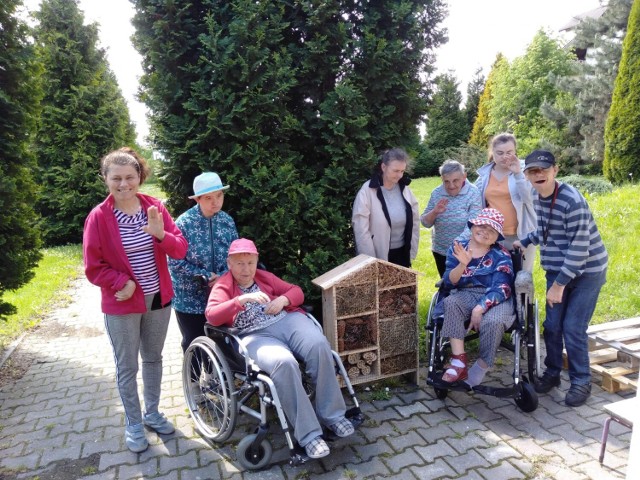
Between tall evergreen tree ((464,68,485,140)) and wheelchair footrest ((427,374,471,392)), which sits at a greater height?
tall evergreen tree ((464,68,485,140))

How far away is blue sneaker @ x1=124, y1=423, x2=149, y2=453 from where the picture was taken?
10.2 ft

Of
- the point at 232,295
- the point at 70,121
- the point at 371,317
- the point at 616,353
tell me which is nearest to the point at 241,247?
the point at 232,295

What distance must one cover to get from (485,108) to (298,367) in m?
25.8

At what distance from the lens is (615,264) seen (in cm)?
629

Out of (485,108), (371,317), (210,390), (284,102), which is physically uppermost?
(485,108)

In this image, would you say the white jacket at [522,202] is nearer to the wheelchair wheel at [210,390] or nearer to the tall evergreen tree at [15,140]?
the wheelchair wheel at [210,390]

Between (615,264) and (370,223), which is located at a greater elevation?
(370,223)

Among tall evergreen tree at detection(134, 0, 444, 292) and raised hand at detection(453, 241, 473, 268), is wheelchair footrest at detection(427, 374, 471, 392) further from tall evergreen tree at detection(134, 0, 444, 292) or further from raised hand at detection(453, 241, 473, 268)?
tall evergreen tree at detection(134, 0, 444, 292)

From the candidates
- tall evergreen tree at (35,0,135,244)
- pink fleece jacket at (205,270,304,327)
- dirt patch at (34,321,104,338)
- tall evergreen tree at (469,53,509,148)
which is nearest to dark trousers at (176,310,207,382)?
pink fleece jacket at (205,270,304,327)

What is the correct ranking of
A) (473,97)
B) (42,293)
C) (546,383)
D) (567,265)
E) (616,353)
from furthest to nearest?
(473,97) → (42,293) → (616,353) → (546,383) → (567,265)

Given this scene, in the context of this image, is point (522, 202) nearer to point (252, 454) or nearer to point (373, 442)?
point (373, 442)

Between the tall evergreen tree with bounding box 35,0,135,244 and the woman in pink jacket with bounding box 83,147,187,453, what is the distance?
893 cm

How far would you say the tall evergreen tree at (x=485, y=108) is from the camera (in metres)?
24.6

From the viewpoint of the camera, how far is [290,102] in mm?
4207
